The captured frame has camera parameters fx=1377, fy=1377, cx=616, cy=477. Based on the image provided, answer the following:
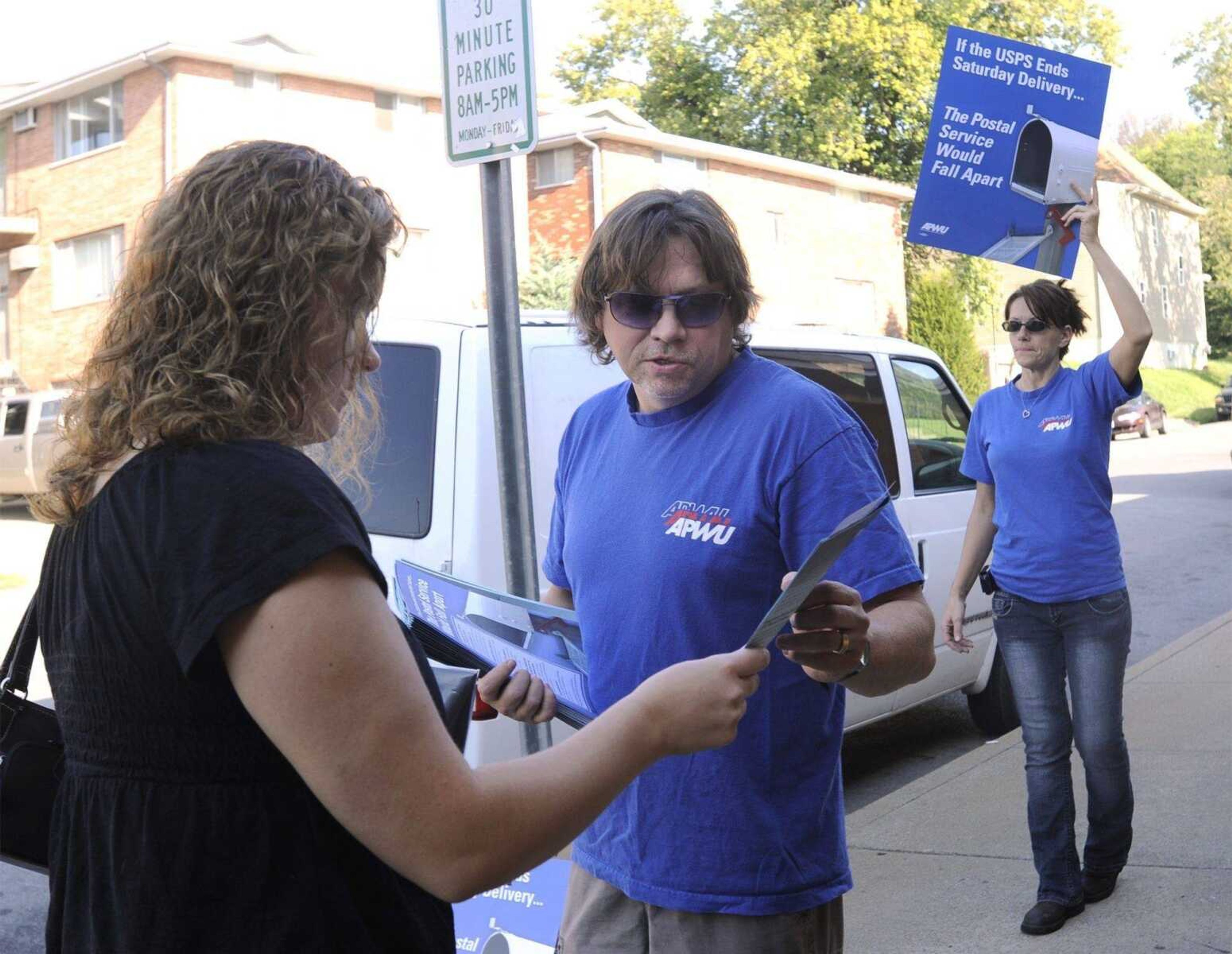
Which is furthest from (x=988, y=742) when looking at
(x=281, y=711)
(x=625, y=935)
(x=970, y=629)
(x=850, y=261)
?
(x=850, y=261)

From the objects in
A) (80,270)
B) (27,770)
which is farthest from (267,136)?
(27,770)

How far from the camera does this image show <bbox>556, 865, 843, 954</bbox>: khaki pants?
7.39 ft

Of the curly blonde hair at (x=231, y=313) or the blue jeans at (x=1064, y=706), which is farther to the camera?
the blue jeans at (x=1064, y=706)

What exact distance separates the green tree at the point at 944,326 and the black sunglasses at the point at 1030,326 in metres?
34.3

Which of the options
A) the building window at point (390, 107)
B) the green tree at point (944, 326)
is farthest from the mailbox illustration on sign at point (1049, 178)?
the green tree at point (944, 326)

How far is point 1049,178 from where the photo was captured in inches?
184

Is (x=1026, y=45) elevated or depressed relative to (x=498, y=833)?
elevated

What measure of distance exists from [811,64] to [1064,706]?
38.6m

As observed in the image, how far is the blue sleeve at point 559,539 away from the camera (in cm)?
278

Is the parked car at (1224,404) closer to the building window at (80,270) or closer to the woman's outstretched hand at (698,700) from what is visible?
the building window at (80,270)

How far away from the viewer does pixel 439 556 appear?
4117mm

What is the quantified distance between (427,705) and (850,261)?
3734 centimetres

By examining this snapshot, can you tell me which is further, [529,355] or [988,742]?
[988,742]

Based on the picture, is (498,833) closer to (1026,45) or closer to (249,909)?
(249,909)
